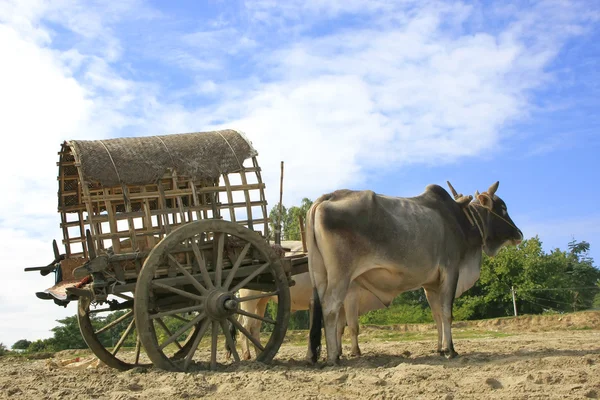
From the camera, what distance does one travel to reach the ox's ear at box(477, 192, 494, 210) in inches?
458

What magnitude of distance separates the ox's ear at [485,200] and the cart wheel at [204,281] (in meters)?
4.12

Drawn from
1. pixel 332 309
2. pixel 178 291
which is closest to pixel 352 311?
pixel 332 309

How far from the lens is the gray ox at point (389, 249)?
9180 mm

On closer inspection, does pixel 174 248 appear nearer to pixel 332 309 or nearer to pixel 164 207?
pixel 164 207

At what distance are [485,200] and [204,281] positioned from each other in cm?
532

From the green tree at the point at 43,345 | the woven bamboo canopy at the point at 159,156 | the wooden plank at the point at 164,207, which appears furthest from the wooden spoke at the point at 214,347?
the green tree at the point at 43,345

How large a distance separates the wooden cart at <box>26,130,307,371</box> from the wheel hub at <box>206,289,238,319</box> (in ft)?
0.04

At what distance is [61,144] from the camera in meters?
9.33

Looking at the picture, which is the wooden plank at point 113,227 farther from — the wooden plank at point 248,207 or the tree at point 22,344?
the tree at point 22,344

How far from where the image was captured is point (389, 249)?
9430 mm

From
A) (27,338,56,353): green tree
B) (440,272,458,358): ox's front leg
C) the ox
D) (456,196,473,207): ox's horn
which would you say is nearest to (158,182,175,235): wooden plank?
the ox

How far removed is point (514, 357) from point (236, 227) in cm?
405

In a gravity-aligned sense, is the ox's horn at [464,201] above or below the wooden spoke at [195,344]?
above

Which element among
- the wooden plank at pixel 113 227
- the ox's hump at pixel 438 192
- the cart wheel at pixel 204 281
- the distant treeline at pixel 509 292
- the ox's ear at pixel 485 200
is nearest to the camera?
the cart wheel at pixel 204 281
